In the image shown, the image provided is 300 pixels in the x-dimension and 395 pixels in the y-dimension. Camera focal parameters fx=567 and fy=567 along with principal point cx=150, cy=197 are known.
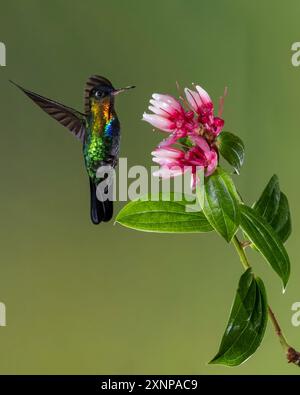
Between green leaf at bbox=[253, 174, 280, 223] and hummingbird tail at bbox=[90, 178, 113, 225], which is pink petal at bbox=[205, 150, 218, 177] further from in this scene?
hummingbird tail at bbox=[90, 178, 113, 225]

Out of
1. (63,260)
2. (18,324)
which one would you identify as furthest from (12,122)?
(18,324)

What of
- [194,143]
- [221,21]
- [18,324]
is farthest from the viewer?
[221,21]

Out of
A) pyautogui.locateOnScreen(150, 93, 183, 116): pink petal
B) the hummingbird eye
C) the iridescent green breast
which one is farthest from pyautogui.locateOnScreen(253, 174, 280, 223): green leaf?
the hummingbird eye

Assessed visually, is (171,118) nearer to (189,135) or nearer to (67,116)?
(189,135)

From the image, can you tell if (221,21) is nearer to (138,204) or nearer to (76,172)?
(76,172)

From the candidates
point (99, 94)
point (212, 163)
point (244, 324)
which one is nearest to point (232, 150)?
point (212, 163)
